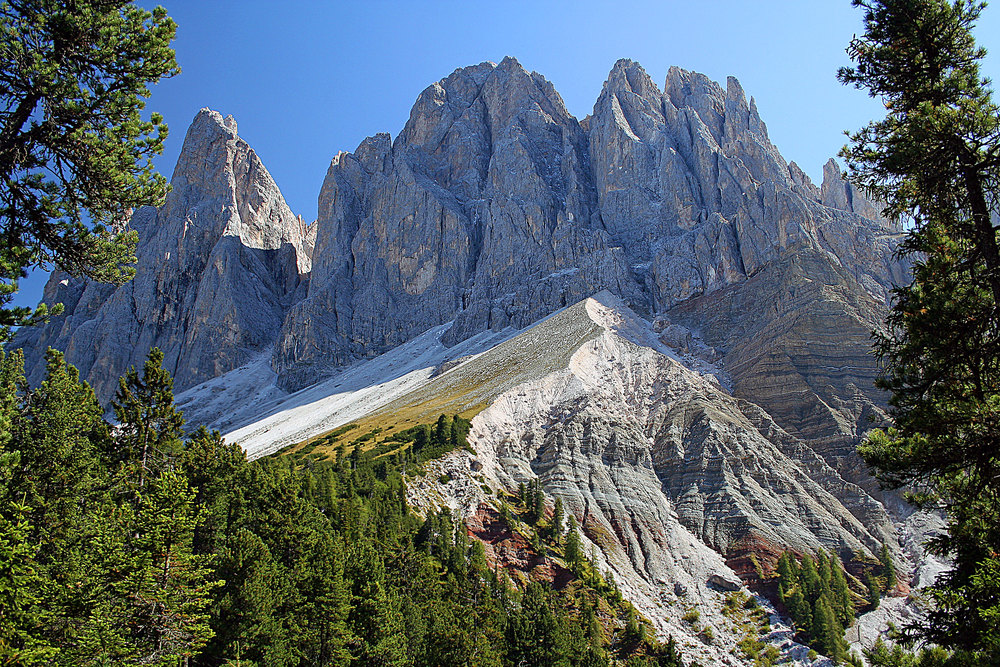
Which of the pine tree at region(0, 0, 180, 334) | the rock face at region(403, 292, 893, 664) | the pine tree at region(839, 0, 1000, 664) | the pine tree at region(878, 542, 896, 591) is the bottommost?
the pine tree at region(878, 542, 896, 591)

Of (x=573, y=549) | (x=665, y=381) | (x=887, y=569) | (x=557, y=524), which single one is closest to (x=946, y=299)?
(x=573, y=549)

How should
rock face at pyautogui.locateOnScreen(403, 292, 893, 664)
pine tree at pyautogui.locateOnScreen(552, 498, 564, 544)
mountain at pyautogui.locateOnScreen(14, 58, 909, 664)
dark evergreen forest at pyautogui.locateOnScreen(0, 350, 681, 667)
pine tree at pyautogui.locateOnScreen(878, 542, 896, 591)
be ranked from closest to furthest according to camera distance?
dark evergreen forest at pyautogui.locateOnScreen(0, 350, 681, 667) → pine tree at pyautogui.locateOnScreen(552, 498, 564, 544) → rock face at pyautogui.locateOnScreen(403, 292, 893, 664) → pine tree at pyautogui.locateOnScreen(878, 542, 896, 591) → mountain at pyautogui.locateOnScreen(14, 58, 909, 664)

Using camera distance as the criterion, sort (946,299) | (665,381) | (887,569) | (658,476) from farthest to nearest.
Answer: (665,381) → (658,476) → (887,569) → (946,299)

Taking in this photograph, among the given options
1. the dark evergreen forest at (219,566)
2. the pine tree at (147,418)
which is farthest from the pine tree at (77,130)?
the pine tree at (147,418)

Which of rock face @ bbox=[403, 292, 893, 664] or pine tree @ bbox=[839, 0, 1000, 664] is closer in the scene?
pine tree @ bbox=[839, 0, 1000, 664]

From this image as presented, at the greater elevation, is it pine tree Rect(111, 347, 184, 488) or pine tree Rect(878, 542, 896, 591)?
pine tree Rect(111, 347, 184, 488)

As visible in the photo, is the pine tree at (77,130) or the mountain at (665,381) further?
the mountain at (665,381)

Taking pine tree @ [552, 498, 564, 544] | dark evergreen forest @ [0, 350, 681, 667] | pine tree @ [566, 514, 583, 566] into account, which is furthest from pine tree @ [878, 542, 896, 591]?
pine tree @ [552, 498, 564, 544]

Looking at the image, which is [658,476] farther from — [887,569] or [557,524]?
[887,569]

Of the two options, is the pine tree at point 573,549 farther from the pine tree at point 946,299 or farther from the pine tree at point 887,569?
the pine tree at point 946,299

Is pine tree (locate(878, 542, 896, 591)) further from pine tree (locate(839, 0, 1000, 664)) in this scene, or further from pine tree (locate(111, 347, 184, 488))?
pine tree (locate(111, 347, 184, 488))

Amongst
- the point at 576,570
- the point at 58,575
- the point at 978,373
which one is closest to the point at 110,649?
the point at 58,575

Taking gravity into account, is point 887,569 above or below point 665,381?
below

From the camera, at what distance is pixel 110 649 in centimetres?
2081
